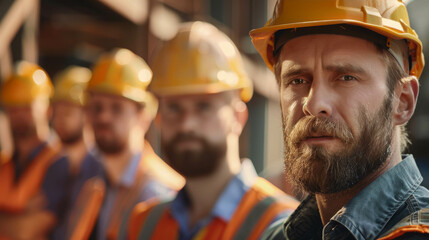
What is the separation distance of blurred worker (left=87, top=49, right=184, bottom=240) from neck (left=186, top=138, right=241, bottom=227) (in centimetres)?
114

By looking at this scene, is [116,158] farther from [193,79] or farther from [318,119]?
[318,119]

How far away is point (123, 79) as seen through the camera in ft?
17.1

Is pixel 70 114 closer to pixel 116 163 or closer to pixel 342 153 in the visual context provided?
pixel 116 163

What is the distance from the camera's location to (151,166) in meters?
5.12

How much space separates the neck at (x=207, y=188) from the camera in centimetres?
368

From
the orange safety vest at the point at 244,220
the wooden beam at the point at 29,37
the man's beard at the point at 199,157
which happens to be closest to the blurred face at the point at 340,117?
the orange safety vest at the point at 244,220

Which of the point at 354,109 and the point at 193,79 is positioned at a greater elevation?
the point at 354,109

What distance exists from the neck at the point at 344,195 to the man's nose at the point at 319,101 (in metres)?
0.28

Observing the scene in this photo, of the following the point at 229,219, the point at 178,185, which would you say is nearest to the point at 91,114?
the point at 178,185

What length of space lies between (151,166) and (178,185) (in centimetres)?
32

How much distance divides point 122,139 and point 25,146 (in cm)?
202

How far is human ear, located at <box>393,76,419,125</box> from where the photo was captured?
7.17 ft

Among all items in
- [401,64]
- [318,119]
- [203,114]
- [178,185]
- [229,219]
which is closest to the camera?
[318,119]

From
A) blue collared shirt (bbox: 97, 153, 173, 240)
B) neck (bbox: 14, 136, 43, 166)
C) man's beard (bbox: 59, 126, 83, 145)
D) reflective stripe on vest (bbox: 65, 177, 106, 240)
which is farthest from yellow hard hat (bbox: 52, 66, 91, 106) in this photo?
blue collared shirt (bbox: 97, 153, 173, 240)
